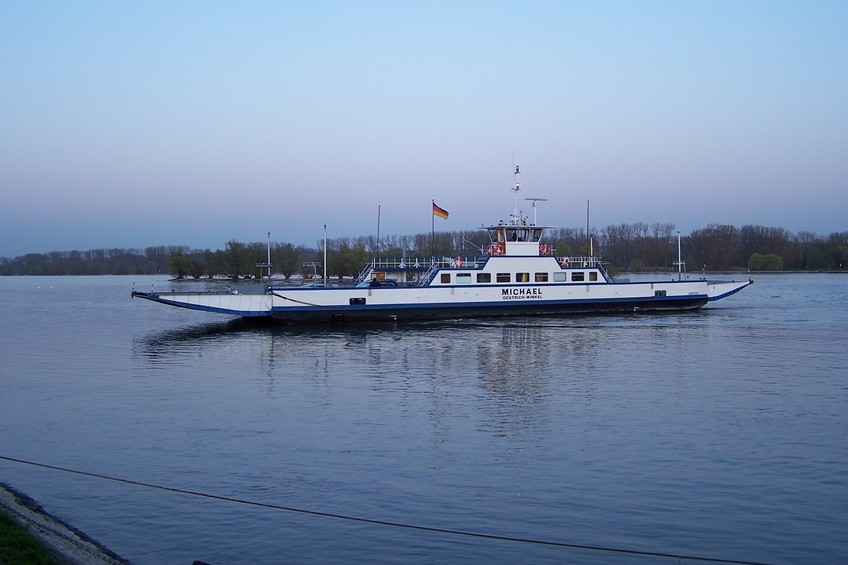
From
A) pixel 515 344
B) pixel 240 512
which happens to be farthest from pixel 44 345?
pixel 240 512

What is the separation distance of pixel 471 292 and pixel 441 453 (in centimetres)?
3366

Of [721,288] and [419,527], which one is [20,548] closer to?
[419,527]

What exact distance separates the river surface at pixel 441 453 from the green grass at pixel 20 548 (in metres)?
1.90

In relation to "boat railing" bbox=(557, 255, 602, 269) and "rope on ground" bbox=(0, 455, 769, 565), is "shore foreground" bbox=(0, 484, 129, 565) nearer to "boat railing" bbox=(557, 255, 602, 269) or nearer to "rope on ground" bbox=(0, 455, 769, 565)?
"rope on ground" bbox=(0, 455, 769, 565)

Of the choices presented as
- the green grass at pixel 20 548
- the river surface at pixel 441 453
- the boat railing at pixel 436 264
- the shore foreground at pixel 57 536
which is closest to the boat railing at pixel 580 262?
the boat railing at pixel 436 264

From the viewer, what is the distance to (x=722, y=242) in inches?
6422

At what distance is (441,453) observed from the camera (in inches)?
682

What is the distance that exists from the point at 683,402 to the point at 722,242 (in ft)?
494

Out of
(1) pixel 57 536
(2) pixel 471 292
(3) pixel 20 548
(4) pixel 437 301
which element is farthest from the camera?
(2) pixel 471 292

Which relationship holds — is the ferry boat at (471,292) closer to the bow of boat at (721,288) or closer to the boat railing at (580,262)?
→ the boat railing at (580,262)

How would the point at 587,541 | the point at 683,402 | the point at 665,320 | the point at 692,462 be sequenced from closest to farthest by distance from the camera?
the point at 587,541 → the point at 692,462 → the point at 683,402 → the point at 665,320

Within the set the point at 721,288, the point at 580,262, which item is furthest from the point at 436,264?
the point at 721,288

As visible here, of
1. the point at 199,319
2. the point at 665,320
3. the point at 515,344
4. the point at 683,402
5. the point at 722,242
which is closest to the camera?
the point at 683,402

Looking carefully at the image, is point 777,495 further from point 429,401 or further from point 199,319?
point 199,319
